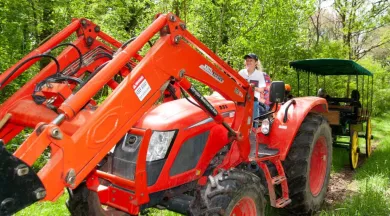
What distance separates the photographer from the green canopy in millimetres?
7836

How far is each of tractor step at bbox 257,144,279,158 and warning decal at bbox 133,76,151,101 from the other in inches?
75.3

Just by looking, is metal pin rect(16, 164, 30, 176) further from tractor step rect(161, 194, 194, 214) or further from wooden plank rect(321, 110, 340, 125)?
wooden plank rect(321, 110, 340, 125)

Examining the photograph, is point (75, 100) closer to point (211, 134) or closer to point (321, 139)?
point (211, 134)

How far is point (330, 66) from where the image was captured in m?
8.48

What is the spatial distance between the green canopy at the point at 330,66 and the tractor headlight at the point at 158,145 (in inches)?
223

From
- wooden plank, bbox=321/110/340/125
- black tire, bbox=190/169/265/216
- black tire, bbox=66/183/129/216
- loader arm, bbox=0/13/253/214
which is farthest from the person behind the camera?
wooden plank, bbox=321/110/340/125

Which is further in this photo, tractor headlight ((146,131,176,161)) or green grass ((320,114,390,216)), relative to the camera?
green grass ((320,114,390,216))

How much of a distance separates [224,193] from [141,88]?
1.12 metres

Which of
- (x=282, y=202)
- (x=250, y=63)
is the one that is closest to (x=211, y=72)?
(x=282, y=202)

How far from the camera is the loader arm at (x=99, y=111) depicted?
2012 millimetres

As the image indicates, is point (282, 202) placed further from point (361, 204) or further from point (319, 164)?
point (319, 164)

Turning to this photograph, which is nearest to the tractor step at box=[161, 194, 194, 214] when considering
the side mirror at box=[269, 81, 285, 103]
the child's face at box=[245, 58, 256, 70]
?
the side mirror at box=[269, 81, 285, 103]

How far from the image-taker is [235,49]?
34.2ft

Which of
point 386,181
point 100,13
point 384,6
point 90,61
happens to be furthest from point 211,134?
point 384,6
